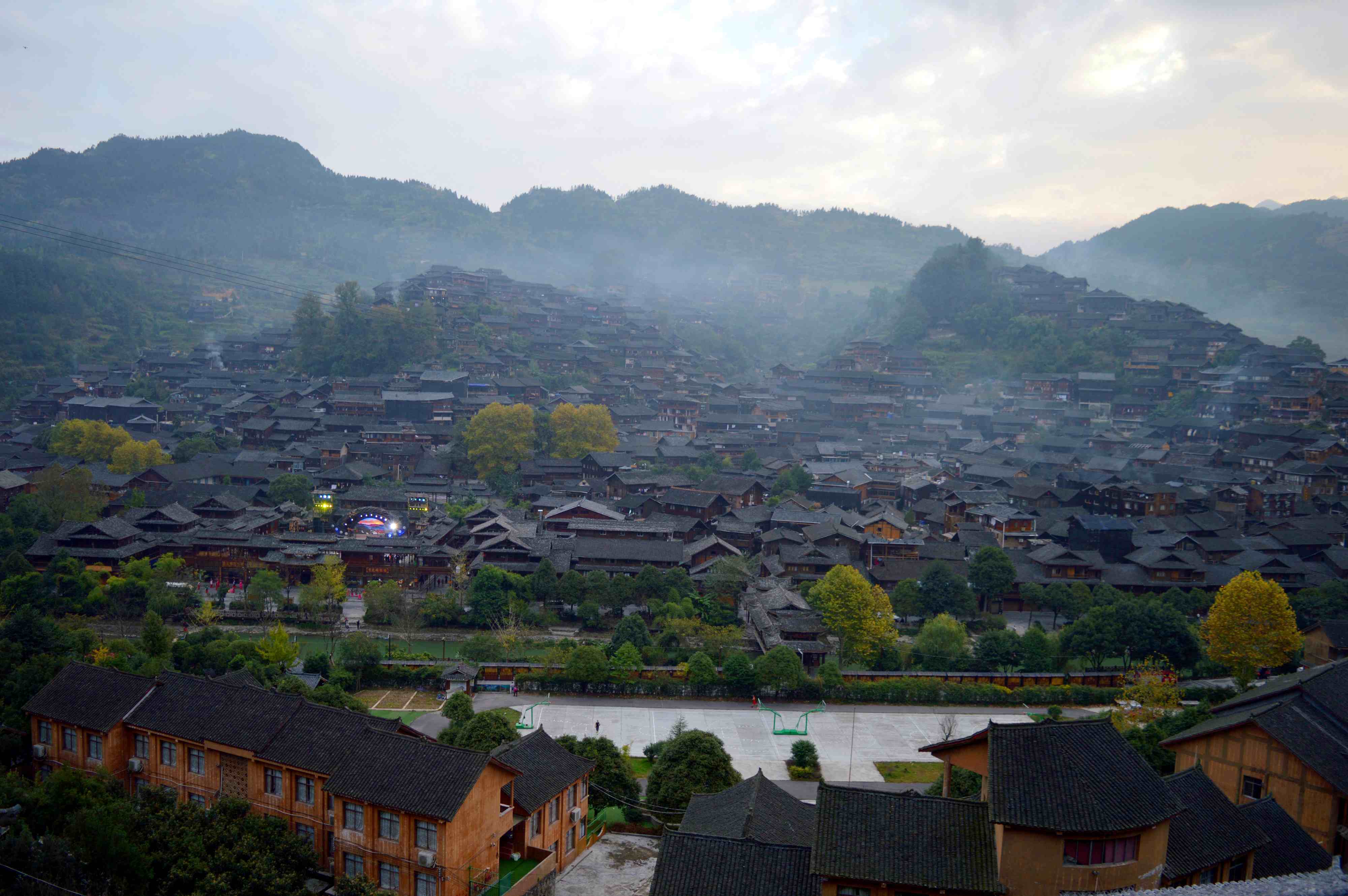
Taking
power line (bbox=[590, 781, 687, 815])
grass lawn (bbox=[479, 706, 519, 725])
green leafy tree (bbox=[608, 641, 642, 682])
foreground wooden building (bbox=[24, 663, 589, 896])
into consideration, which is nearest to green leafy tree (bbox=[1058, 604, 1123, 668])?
green leafy tree (bbox=[608, 641, 642, 682])

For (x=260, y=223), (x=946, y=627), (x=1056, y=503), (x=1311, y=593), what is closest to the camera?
(x=946, y=627)

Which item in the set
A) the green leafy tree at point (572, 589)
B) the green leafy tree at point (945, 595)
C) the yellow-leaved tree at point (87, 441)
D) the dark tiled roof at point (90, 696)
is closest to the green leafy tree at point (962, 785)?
the dark tiled roof at point (90, 696)

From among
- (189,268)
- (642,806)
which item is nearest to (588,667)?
(642,806)

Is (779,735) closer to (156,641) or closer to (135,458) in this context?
(156,641)

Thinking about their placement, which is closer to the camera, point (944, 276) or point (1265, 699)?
point (1265, 699)

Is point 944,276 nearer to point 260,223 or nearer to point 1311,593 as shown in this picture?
point 1311,593

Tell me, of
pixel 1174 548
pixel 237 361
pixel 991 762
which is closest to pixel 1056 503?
pixel 1174 548

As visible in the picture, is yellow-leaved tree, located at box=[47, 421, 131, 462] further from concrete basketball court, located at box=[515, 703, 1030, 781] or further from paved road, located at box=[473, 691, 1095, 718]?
concrete basketball court, located at box=[515, 703, 1030, 781]
